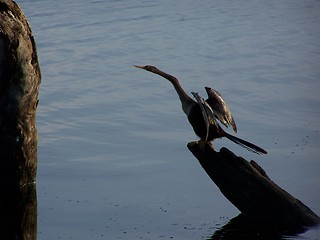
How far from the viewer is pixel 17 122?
8.09 metres

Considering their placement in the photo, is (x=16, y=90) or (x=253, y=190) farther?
(x=16, y=90)

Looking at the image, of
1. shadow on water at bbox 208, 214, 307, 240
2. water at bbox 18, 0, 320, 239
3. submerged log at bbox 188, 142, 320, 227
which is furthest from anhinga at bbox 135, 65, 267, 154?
water at bbox 18, 0, 320, 239

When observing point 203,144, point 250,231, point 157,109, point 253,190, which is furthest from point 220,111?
point 157,109

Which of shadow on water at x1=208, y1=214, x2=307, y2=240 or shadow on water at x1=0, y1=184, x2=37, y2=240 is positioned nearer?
shadow on water at x1=208, y1=214, x2=307, y2=240

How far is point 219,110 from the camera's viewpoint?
8039 mm

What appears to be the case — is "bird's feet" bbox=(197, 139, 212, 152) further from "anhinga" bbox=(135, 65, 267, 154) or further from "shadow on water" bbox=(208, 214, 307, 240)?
"shadow on water" bbox=(208, 214, 307, 240)

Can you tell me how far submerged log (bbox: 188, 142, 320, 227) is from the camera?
7492 mm

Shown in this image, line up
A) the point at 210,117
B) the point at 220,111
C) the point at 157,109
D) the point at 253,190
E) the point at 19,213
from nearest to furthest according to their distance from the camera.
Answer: the point at 253,190 → the point at 210,117 → the point at 220,111 → the point at 19,213 → the point at 157,109

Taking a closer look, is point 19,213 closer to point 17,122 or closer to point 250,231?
point 17,122

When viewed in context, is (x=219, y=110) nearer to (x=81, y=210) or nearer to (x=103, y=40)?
(x=81, y=210)

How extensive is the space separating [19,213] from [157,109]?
384 cm

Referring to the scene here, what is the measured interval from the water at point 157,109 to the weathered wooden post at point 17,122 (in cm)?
20

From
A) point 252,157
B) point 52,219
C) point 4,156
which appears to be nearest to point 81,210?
point 52,219

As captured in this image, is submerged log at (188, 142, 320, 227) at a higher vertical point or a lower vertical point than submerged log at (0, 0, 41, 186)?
lower
